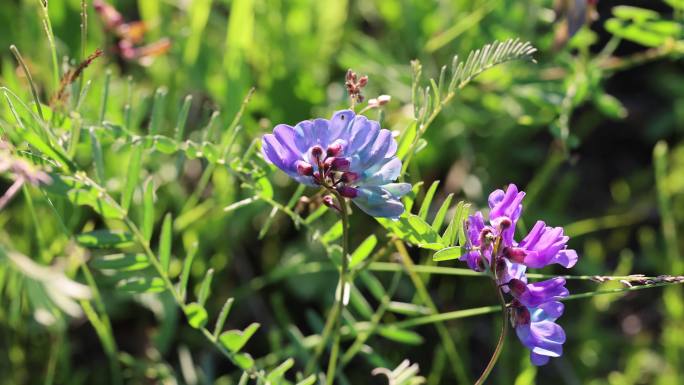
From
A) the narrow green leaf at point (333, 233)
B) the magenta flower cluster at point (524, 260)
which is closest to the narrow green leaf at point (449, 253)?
the magenta flower cluster at point (524, 260)

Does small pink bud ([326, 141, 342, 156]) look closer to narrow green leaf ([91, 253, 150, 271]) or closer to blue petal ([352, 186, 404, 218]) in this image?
blue petal ([352, 186, 404, 218])

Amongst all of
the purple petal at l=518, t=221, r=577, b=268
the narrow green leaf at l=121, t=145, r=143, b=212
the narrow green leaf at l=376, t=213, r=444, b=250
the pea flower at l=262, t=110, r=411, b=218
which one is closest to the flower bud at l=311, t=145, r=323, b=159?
the pea flower at l=262, t=110, r=411, b=218

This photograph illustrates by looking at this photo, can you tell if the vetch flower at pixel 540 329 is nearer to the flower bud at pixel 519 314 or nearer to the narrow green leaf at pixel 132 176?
the flower bud at pixel 519 314

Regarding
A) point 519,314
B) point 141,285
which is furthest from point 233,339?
point 519,314

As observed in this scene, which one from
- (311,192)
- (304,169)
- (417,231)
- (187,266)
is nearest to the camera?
(304,169)

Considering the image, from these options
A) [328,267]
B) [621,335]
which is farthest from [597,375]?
[328,267]

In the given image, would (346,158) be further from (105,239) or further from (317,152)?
(105,239)

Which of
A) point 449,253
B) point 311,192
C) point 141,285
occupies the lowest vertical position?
point 311,192
